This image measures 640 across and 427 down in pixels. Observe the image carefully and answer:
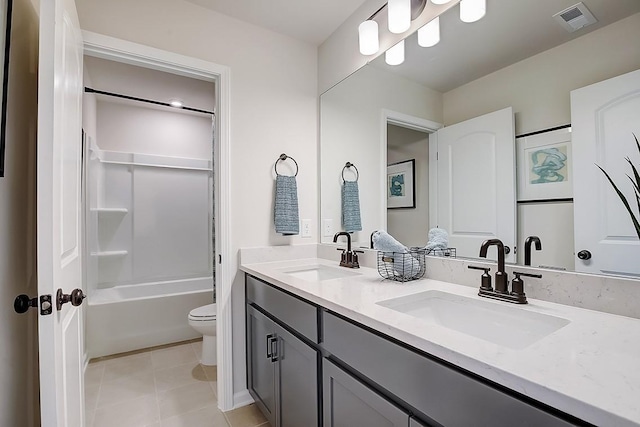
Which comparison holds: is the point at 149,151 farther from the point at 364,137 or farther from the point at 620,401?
the point at 620,401

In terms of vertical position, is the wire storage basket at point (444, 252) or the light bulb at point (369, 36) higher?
the light bulb at point (369, 36)

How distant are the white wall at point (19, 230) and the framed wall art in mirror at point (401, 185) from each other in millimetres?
1604

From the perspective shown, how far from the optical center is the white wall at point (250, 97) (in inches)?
66.2

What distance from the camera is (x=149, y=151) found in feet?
10.8

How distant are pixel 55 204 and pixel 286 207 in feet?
3.94

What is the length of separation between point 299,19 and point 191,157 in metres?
2.15

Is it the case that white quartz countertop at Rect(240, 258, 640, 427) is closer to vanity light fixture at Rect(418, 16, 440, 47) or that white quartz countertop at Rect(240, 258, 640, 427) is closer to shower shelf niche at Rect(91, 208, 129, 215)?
vanity light fixture at Rect(418, 16, 440, 47)

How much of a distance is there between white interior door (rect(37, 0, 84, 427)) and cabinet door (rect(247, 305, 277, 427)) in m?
0.78

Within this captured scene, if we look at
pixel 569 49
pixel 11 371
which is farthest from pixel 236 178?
pixel 569 49

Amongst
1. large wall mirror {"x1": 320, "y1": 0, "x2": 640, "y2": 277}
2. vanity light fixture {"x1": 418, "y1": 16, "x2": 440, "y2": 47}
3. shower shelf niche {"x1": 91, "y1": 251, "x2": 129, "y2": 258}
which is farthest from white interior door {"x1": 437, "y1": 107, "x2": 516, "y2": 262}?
shower shelf niche {"x1": 91, "y1": 251, "x2": 129, "y2": 258}

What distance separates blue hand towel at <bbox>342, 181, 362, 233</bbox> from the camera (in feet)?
6.49

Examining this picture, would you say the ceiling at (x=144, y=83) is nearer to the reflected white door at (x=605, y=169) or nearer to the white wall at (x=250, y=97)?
the white wall at (x=250, y=97)

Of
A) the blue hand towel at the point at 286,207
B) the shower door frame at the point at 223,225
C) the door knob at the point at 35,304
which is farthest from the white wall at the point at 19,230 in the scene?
the blue hand towel at the point at 286,207

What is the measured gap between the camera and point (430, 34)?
1.46 m
